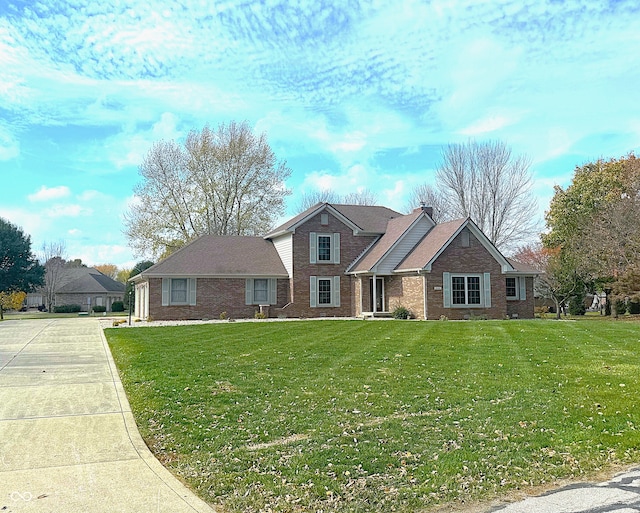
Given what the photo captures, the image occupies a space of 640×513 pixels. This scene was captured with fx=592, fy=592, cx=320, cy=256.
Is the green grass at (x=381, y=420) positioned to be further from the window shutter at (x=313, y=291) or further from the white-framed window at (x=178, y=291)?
the window shutter at (x=313, y=291)

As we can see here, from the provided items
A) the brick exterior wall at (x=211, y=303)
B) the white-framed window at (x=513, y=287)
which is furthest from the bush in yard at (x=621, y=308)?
the brick exterior wall at (x=211, y=303)

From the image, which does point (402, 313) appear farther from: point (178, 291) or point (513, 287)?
point (178, 291)

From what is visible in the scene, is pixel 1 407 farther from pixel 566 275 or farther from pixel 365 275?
pixel 566 275

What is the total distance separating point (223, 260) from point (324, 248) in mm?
5487

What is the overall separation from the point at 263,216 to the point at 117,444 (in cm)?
3951

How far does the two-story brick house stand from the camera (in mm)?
27797

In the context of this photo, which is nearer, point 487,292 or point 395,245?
point 487,292

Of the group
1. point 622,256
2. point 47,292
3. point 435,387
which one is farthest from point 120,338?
point 47,292

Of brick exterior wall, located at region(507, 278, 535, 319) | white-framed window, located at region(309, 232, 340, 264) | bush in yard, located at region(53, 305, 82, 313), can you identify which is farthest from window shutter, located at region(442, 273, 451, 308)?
bush in yard, located at region(53, 305, 82, 313)

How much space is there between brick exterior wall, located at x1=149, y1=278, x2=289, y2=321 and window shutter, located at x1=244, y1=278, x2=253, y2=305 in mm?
119

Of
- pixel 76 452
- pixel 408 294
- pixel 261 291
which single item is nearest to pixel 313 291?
pixel 261 291

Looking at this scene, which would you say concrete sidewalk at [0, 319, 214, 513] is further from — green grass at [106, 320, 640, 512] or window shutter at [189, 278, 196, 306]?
window shutter at [189, 278, 196, 306]

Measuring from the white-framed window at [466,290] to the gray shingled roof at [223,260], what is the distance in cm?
910

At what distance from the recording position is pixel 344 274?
32.2 meters
